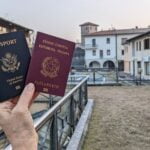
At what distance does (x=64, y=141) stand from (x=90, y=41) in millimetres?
61134

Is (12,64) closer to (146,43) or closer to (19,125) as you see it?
(19,125)

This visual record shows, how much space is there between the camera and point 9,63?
4.57 ft

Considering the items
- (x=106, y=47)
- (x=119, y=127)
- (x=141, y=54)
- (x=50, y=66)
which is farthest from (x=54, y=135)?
(x=106, y=47)

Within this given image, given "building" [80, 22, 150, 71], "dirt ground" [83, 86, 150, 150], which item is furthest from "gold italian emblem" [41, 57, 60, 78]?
"building" [80, 22, 150, 71]

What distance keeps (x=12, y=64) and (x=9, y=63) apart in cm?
1

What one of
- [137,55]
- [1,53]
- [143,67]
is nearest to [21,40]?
[1,53]

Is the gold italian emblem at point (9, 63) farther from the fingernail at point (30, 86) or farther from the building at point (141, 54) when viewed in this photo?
the building at point (141, 54)

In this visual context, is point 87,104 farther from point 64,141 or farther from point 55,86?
point 55,86

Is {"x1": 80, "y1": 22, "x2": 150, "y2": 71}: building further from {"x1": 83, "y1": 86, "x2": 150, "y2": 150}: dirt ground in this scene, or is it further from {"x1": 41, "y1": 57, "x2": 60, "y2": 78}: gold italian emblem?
{"x1": 41, "y1": 57, "x2": 60, "y2": 78}: gold italian emblem

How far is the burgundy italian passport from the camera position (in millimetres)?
1475

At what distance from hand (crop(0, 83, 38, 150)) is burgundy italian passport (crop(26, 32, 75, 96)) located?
6.4 inches

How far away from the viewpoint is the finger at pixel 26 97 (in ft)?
4.31

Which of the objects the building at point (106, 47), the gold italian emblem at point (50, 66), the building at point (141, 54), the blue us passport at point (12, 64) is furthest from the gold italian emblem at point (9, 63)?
the building at point (106, 47)

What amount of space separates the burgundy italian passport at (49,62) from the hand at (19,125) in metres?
0.16
